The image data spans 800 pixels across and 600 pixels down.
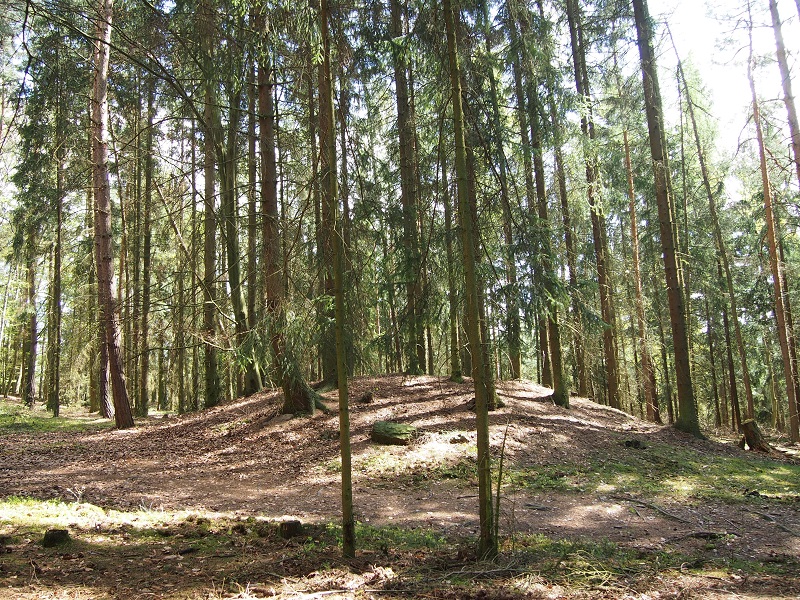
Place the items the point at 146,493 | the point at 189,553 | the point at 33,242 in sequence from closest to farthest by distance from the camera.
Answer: the point at 189,553 < the point at 146,493 < the point at 33,242

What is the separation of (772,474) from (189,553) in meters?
10.8

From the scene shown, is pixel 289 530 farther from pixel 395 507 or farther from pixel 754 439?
pixel 754 439

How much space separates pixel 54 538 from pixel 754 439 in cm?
1513

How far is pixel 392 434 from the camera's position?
9.95 meters

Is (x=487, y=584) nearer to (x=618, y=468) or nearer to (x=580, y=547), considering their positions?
(x=580, y=547)

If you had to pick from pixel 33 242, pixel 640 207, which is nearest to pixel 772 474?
pixel 640 207

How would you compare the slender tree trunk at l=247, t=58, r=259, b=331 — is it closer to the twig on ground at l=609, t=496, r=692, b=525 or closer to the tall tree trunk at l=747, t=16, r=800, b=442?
the twig on ground at l=609, t=496, r=692, b=525

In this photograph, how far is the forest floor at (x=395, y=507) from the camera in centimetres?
409

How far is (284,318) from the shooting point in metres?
6.62

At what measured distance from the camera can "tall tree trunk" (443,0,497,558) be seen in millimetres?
4488

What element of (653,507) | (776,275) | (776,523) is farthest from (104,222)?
(776,275)

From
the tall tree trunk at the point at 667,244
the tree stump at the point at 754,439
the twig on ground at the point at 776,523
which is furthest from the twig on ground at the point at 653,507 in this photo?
the tree stump at the point at 754,439

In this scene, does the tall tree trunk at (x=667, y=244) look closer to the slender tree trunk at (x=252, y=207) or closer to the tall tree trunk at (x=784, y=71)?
the tall tree trunk at (x=784, y=71)

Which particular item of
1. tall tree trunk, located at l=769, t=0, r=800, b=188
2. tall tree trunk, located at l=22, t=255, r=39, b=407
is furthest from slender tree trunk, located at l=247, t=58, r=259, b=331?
tall tree trunk, located at l=769, t=0, r=800, b=188
